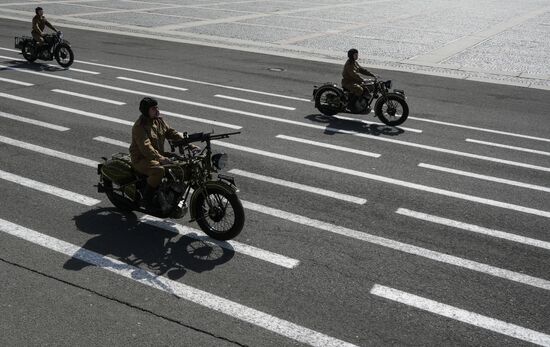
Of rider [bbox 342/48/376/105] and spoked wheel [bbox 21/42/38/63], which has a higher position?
rider [bbox 342/48/376/105]

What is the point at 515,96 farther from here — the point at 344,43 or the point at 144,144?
the point at 144,144

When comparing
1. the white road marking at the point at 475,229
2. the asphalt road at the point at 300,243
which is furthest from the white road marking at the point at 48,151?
the white road marking at the point at 475,229

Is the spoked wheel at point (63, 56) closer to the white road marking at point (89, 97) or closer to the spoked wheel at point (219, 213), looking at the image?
the white road marking at point (89, 97)

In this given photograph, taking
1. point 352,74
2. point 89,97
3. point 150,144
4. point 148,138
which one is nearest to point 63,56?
point 89,97

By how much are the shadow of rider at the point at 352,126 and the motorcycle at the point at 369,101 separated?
21 centimetres

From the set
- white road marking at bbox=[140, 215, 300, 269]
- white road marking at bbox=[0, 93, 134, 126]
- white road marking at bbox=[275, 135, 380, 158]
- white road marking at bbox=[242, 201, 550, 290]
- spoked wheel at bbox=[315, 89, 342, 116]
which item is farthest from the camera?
spoked wheel at bbox=[315, 89, 342, 116]

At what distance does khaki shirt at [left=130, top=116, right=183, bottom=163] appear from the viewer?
7734mm

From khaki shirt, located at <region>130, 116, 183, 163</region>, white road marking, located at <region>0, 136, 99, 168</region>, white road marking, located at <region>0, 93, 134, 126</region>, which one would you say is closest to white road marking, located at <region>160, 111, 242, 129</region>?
white road marking, located at <region>0, 93, 134, 126</region>

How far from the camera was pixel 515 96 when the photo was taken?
17781 mm

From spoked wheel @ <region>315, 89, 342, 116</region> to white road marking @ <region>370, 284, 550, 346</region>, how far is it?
8.26m

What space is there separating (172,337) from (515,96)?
49.6 feet

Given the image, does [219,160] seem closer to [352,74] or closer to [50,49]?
[352,74]

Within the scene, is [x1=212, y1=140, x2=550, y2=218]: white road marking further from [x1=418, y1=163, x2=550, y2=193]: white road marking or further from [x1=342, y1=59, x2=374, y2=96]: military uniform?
[x1=342, y1=59, x2=374, y2=96]: military uniform

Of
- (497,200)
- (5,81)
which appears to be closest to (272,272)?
(497,200)
